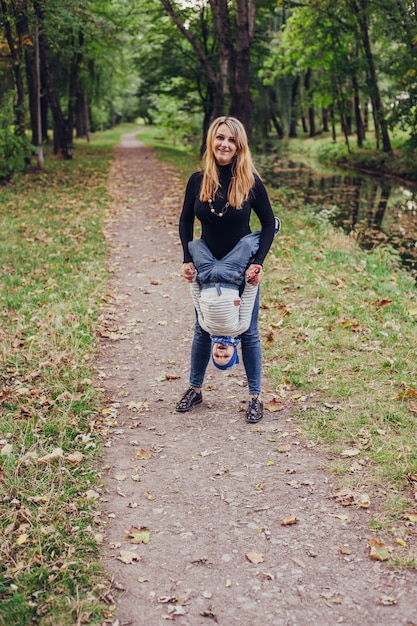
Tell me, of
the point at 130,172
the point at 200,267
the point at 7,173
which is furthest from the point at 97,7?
the point at 200,267

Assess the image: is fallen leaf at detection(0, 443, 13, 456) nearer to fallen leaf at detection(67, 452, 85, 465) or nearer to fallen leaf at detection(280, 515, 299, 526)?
fallen leaf at detection(67, 452, 85, 465)

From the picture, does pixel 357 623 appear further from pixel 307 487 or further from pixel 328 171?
pixel 328 171

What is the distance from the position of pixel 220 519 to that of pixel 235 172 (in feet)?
8.08

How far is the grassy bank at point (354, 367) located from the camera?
3.99 metres

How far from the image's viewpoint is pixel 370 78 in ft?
87.8

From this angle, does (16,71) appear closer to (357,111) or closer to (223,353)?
(223,353)

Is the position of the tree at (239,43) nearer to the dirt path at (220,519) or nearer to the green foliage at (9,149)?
the green foliage at (9,149)

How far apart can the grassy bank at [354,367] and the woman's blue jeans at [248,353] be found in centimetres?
53

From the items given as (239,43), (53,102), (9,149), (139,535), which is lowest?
(139,535)

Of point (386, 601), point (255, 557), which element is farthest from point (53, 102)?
point (386, 601)

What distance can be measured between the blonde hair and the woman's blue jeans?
0.86 metres

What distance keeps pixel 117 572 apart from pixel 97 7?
24257mm

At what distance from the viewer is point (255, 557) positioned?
11.2 feet

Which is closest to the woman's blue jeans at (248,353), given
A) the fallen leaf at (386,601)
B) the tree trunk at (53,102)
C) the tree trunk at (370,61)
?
the fallen leaf at (386,601)
